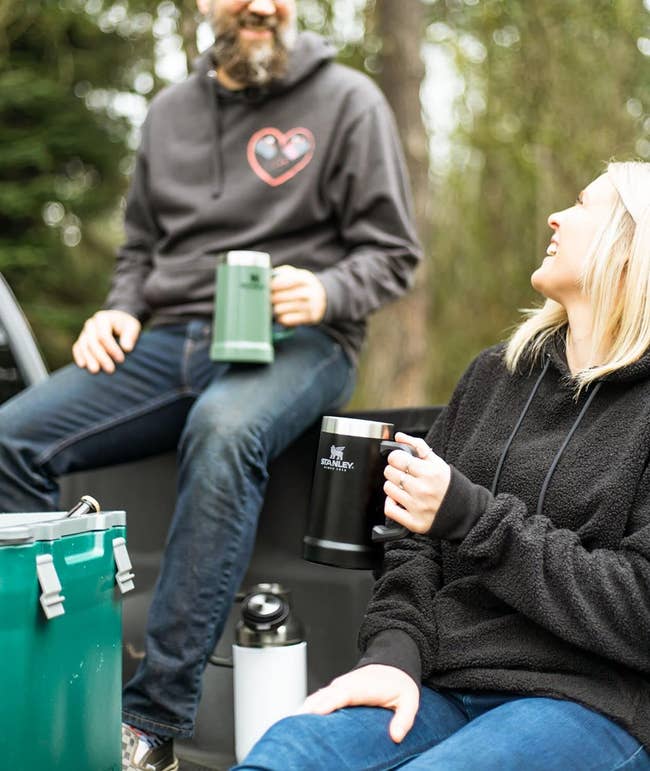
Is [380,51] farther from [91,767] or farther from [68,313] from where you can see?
[91,767]

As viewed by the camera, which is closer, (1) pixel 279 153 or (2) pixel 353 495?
(2) pixel 353 495

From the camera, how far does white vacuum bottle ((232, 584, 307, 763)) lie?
2.02m

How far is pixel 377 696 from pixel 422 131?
13.9 ft

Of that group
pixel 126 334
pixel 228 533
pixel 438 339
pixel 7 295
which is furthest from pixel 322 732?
pixel 438 339

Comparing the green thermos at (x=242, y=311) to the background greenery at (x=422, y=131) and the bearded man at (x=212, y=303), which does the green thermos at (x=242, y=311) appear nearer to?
the bearded man at (x=212, y=303)

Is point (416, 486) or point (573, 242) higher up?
point (573, 242)

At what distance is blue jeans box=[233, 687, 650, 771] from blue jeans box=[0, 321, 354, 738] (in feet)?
2.15

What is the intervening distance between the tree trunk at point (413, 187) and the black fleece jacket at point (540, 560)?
352cm

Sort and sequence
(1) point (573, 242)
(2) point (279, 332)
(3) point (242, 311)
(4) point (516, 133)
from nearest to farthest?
(1) point (573, 242)
(3) point (242, 311)
(2) point (279, 332)
(4) point (516, 133)

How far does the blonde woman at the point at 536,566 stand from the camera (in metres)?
1.31

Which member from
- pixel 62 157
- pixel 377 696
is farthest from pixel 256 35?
pixel 62 157

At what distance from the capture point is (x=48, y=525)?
1435 mm

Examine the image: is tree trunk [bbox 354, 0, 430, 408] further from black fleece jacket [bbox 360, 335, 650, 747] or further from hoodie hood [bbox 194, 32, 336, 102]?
black fleece jacket [bbox 360, 335, 650, 747]

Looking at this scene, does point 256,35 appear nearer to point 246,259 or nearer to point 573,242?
point 246,259
